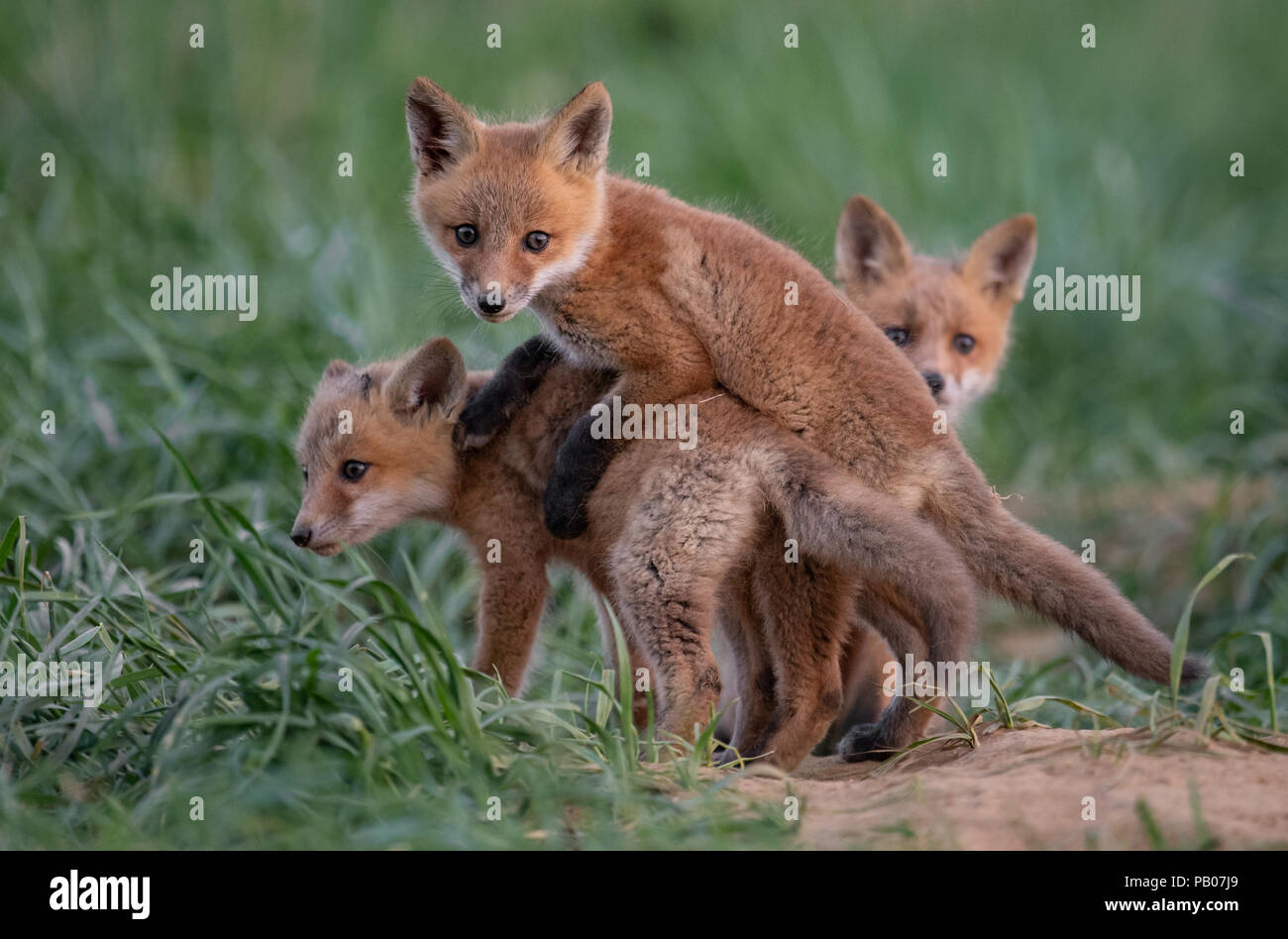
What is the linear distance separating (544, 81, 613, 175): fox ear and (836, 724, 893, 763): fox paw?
255cm

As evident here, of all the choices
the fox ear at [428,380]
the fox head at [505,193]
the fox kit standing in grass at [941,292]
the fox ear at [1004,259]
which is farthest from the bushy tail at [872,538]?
the fox ear at [1004,259]

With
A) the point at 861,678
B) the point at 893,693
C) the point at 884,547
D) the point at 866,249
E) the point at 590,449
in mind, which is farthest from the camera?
the point at 866,249

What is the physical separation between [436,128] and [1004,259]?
3.61 m

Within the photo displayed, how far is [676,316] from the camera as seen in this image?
5.22 m

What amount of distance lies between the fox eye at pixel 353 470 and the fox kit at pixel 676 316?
84 cm

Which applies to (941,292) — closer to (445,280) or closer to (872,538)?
(445,280)

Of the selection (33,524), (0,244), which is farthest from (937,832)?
(0,244)

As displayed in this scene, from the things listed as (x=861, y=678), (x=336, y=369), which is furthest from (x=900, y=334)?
(x=336, y=369)

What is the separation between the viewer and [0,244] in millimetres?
8766

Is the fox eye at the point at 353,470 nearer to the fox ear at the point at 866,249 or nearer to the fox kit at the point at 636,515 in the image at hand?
the fox kit at the point at 636,515

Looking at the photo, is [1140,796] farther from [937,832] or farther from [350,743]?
[350,743]

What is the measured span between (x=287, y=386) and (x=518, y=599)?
268 centimetres

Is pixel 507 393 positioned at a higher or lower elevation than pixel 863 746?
higher

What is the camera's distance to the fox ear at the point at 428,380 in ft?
18.5
